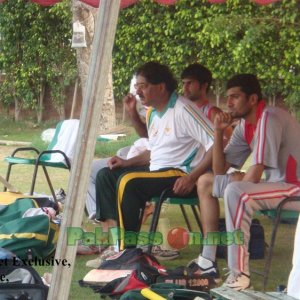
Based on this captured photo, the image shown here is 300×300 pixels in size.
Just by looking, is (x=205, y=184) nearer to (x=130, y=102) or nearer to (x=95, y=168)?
(x=130, y=102)

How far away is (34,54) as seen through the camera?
18672mm

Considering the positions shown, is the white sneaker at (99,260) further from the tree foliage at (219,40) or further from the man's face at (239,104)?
the tree foliage at (219,40)

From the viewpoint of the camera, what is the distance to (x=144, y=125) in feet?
23.1

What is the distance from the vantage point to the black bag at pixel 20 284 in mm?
4094

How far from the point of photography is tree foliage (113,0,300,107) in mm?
15109

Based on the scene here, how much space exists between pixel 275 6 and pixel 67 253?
39.4ft

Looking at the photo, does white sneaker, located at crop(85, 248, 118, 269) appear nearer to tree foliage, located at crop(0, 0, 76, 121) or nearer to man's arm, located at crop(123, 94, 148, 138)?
man's arm, located at crop(123, 94, 148, 138)

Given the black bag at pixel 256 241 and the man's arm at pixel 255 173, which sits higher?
the man's arm at pixel 255 173

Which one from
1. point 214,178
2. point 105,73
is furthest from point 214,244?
point 105,73

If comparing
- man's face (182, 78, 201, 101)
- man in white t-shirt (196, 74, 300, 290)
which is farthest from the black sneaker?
man's face (182, 78, 201, 101)

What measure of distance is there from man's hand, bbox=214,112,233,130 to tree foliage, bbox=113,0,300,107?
9076 mm

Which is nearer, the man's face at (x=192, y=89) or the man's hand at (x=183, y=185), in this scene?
the man's hand at (x=183, y=185)

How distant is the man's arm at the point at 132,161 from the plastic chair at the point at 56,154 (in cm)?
110

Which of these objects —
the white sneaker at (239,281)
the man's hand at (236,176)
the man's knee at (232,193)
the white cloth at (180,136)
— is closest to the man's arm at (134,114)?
the white cloth at (180,136)
